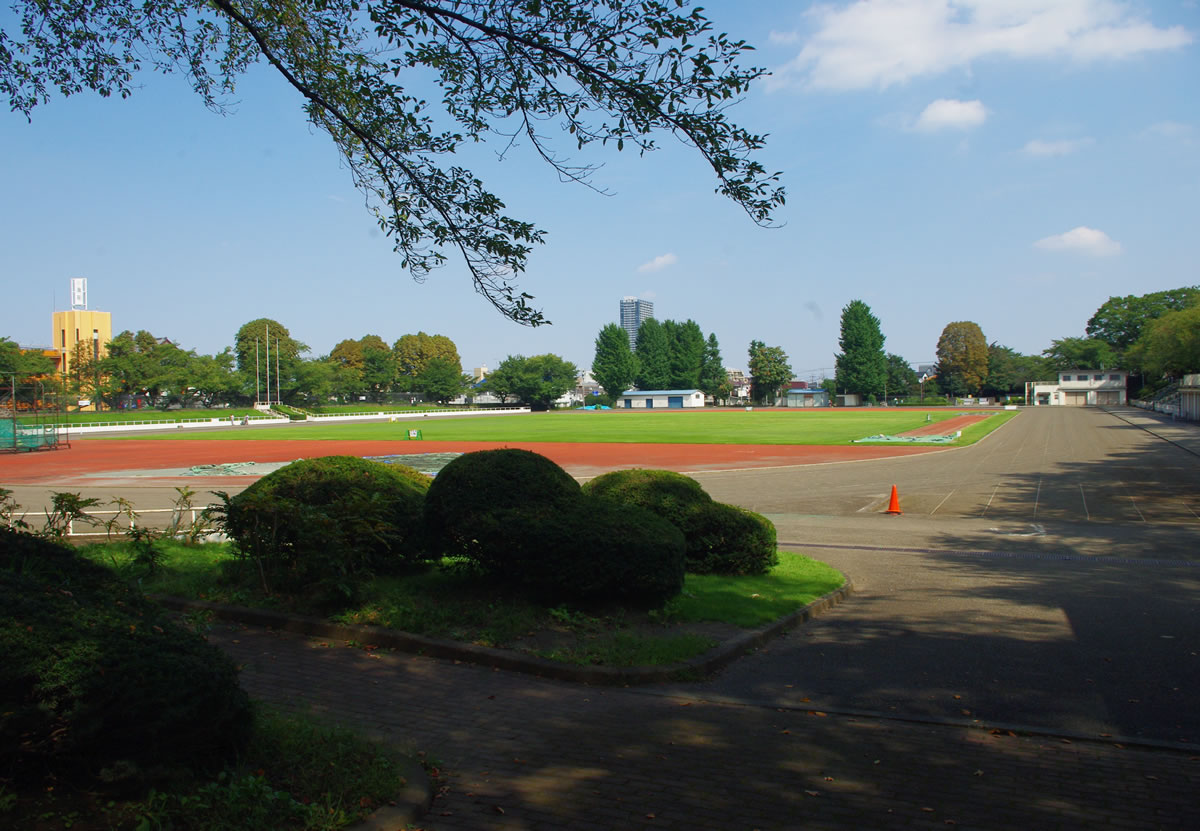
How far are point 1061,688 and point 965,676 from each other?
0.69 meters

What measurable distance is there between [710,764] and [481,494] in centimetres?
404

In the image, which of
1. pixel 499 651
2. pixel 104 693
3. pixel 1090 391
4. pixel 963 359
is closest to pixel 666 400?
pixel 963 359

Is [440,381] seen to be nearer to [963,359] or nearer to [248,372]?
[248,372]

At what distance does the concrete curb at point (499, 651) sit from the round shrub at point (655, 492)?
223 cm

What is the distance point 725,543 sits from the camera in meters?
10.5

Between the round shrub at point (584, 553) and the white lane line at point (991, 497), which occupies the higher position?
the round shrub at point (584, 553)

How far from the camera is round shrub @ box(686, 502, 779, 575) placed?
1045cm

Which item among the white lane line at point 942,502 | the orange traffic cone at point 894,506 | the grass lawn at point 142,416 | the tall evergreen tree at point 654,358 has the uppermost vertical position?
the tall evergreen tree at point 654,358

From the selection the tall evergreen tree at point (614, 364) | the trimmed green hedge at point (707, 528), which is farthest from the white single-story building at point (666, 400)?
the trimmed green hedge at point (707, 528)

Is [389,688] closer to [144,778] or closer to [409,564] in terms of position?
→ [144,778]

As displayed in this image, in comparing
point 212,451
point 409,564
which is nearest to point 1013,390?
point 212,451

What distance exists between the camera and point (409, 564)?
959cm

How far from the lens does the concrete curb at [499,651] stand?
21.4 feet

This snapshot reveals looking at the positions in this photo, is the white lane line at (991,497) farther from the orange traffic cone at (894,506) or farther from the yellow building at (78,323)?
the yellow building at (78,323)
